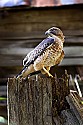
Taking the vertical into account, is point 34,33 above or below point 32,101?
above

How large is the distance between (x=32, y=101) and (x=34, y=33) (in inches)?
189

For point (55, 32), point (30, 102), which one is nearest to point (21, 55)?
point (55, 32)

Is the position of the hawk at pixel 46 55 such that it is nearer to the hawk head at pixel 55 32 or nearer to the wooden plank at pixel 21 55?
the hawk head at pixel 55 32

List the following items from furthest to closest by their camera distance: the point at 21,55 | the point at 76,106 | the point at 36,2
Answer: the point at 21,55, the point at 36,2, the point at 76,106

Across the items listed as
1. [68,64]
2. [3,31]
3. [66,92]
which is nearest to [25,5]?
[3,31]

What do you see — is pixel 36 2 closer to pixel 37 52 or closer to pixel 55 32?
pixel 55 32

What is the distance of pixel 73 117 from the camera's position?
7.41ft

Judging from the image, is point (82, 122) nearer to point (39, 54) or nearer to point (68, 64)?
point (39, 54)

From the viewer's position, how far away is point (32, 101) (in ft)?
7.55

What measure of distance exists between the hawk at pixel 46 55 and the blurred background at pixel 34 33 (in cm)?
408

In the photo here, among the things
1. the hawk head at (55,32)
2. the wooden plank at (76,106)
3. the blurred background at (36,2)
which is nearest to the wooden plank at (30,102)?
the wooden plank at (76,106)

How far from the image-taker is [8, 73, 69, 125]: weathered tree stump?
90.7 inches

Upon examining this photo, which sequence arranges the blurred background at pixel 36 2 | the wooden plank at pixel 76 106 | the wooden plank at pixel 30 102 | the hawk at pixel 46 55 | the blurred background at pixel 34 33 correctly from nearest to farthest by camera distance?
the wooden plank at pixel 76 106 → the wooden plank at pixel 30 102 → the hawk at pixel 46 55 → the blurred background at pixel 36 2 → the blurred background at pixel 34 33

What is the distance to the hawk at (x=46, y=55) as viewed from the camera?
8.70 ft
